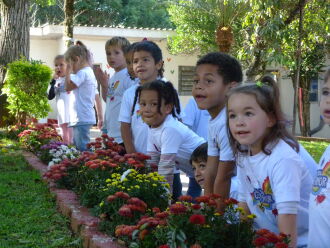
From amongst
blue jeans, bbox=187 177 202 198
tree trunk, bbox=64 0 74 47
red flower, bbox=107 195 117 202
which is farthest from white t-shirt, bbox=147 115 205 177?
tree trunk, bbox=64 0 74 47

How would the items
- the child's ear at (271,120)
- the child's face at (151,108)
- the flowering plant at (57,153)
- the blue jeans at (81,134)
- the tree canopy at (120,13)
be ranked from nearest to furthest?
1. the child's ear at (271,120)
2. the child's face at (151,108)
3. the flowering plant at (57,153)
4. the blue jeans at (81,134)
5. the tree canopy at (120,13)

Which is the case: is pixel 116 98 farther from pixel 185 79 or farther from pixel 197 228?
pixel 185 79

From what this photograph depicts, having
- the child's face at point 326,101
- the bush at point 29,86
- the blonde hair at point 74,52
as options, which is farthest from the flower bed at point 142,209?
the bush at point 29,86

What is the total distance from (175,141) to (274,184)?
1.63 meters

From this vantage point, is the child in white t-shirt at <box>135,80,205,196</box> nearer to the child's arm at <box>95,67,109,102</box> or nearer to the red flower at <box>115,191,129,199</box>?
the red flower at <box>115,191,129,199</box>

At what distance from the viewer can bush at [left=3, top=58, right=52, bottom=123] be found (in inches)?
394

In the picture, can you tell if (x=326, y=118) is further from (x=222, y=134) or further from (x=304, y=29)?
(x=304, y=29)

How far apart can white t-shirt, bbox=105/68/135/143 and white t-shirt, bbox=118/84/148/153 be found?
82 cm

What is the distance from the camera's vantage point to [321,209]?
2.46m

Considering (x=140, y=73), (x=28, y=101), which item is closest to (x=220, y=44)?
(x=28, y=101)

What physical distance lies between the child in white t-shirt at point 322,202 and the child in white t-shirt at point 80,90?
15.8ft

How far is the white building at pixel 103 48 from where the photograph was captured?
65.6ft

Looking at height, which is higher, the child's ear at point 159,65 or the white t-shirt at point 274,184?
the child's ear at point 159,65

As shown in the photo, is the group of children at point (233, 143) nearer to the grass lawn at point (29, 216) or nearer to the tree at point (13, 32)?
the grass lawn at point (29, 216)
